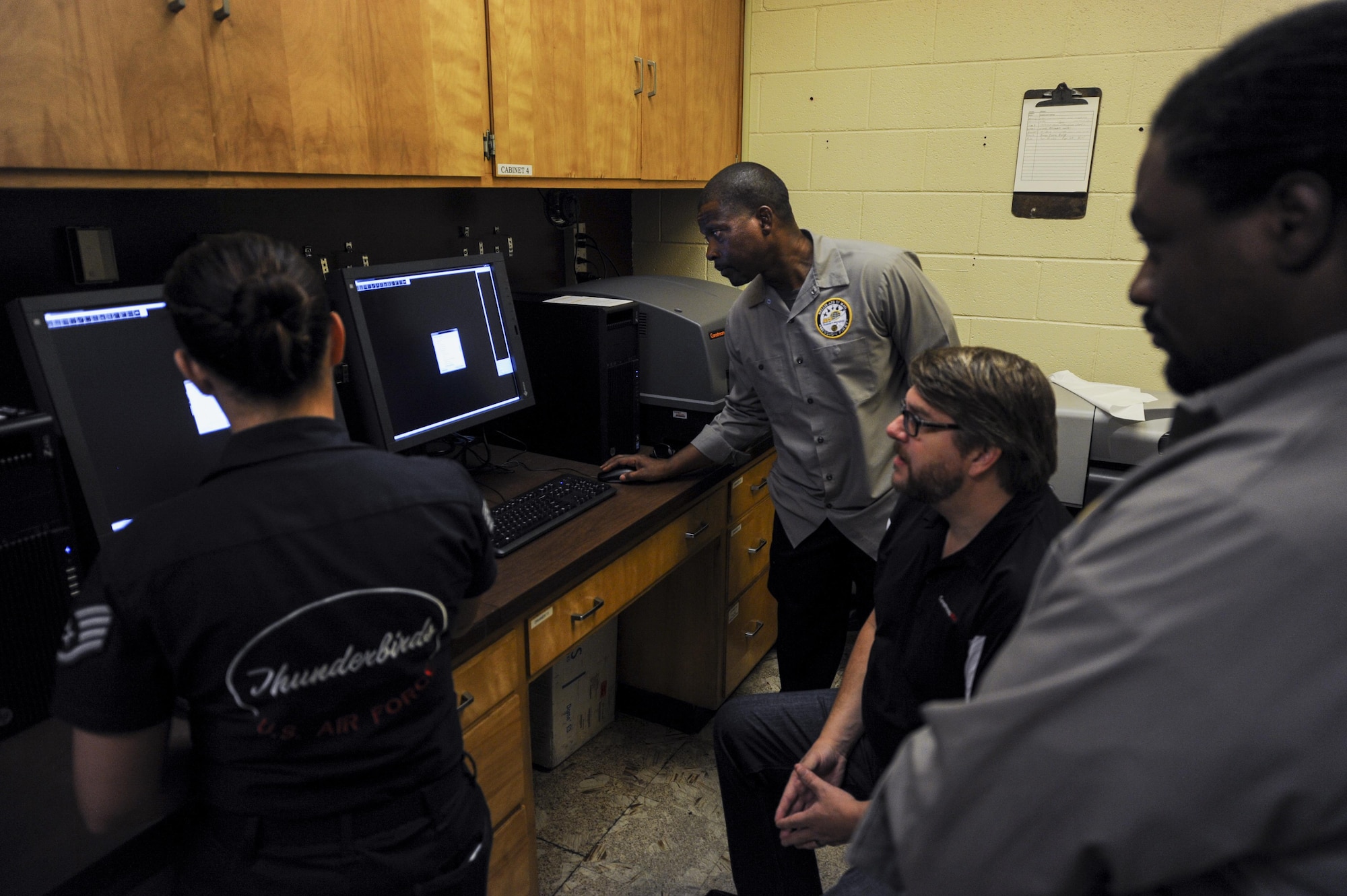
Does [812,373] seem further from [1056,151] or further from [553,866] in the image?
[553,866]

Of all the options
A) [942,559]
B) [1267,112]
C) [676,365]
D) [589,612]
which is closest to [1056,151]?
[676,365]

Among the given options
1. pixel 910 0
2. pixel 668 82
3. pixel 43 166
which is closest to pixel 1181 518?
pixel 43 166

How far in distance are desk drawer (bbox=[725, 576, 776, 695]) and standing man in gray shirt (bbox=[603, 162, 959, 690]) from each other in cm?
31

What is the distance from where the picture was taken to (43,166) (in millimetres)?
1089

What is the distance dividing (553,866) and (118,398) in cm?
138

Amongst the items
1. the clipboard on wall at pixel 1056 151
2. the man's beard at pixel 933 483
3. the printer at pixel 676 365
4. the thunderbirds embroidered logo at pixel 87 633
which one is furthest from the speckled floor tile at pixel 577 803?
the clipboard on wall at pixel 1056 151

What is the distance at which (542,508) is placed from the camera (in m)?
1.76

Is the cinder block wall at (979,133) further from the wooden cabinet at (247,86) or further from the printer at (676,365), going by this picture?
the wooden cabinet at (247,86)

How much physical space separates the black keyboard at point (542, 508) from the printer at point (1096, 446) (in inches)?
48.8

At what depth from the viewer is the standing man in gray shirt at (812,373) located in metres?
1.97

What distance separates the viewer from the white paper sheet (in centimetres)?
222

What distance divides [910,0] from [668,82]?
802 mm

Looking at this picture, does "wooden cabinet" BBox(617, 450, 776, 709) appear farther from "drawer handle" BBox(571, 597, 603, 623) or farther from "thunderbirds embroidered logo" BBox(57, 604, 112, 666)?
"thunderbirds embroidered logo" BBox(57, 604, 112, 666)

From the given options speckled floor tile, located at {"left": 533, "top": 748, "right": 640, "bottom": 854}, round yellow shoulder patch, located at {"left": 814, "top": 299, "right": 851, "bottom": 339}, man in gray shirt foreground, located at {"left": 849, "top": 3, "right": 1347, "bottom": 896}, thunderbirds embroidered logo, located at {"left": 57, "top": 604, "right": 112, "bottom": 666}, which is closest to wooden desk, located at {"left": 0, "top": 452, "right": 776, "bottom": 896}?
thunderbirds embroidered logo, located at {"left": 57, "top": 604, "right": 112, "bottom": 666}
